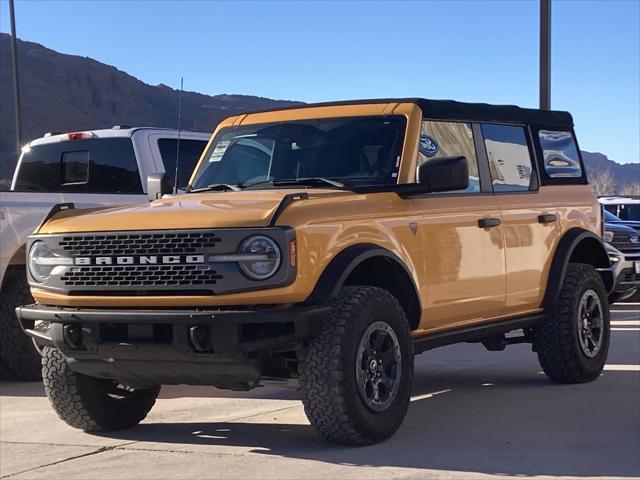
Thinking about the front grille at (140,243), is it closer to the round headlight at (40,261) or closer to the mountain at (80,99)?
the round headlight at (40,261)

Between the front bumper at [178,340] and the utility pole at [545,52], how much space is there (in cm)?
1044

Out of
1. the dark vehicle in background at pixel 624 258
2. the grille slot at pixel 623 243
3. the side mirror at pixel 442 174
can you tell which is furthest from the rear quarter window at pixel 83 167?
the grille slot at pixel 623 243

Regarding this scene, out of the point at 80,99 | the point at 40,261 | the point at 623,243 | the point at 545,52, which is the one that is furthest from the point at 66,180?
the point at 80,99

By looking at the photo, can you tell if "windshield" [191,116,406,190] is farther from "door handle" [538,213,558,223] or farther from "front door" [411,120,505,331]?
"door handle" [538,213,558,223]

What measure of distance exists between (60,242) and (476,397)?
132 inches

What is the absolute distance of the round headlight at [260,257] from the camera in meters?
5.89

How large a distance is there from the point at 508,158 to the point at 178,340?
11.6ft

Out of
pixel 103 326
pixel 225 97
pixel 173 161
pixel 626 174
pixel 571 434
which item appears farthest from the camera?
pixel 626 174

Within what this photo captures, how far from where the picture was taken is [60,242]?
21.4 feet

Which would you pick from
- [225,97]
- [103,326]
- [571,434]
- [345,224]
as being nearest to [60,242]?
[103,326]

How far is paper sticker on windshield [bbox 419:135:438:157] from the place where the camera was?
7.43 meters

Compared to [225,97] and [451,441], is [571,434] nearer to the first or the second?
[451,441]

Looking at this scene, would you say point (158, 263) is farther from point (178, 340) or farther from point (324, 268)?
point (324, 268)

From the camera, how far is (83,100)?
364 feet
